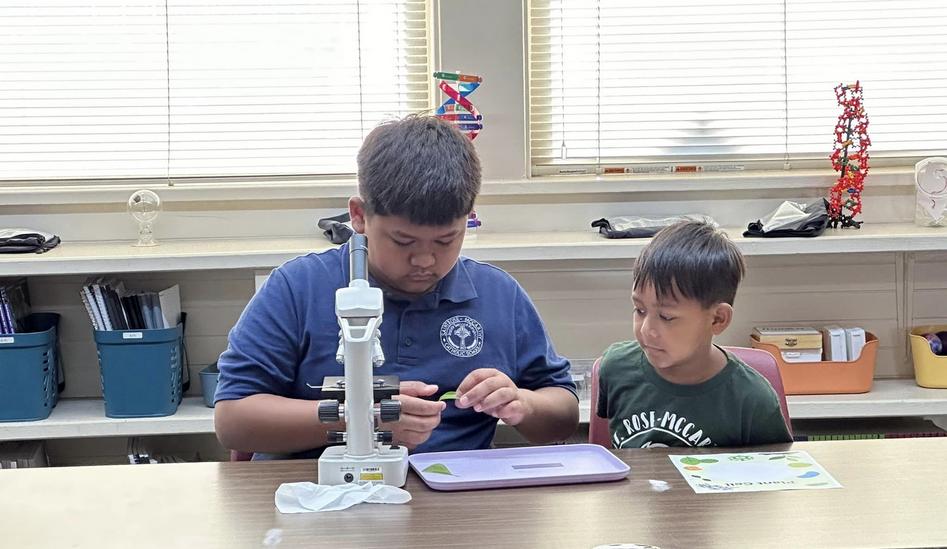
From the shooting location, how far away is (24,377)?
271cm

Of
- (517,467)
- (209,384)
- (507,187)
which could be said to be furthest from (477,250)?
(517,467)

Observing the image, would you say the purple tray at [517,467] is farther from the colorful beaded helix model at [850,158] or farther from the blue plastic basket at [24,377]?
the colorful beaded helix model at [850,158]

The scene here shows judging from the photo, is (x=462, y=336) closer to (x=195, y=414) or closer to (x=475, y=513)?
(x=475, y=513)

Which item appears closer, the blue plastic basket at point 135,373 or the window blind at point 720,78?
the blue plastic basket at point 135,373

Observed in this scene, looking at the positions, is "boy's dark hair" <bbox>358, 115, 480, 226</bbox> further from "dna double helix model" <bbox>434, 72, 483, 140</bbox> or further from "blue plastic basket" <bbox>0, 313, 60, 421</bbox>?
"blue plastic basket" <bbox>0, 313, 60, 421</bbox>

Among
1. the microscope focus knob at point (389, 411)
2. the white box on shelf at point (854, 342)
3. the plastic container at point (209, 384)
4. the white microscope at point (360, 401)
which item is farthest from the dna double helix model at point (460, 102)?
the microscope focus knob at point (389, 411)

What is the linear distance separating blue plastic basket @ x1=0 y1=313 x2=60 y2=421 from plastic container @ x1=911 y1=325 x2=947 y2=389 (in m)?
2.40

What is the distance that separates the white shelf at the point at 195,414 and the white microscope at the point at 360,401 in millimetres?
1322

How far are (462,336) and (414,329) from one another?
8 centimetres

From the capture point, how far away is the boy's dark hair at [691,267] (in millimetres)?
1767

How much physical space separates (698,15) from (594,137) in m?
0.48

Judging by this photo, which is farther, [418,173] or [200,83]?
[200,83]

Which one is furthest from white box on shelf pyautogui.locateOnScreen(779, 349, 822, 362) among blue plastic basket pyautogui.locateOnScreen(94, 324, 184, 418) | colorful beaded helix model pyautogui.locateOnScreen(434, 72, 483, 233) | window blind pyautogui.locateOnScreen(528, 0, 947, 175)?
blue plastic basket pyautogui.locateOnScreen(94, 324, 184, 418)

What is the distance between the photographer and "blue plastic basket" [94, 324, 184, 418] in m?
2.74
